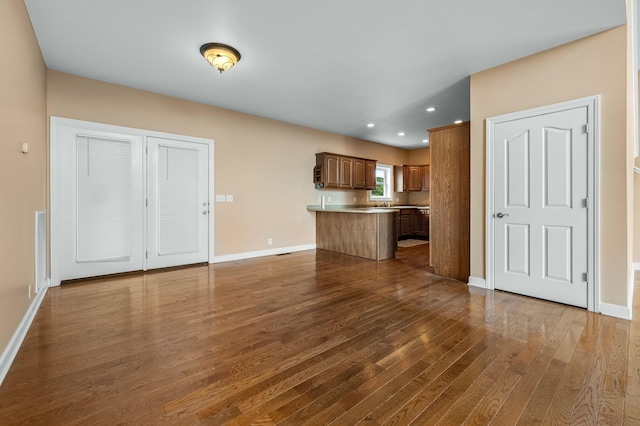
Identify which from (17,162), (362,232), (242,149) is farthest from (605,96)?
(17,162)

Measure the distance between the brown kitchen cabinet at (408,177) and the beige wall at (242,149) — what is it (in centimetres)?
209

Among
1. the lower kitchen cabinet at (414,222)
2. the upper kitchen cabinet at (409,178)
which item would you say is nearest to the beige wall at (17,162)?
the lower kitchen cabinet at (414,222)

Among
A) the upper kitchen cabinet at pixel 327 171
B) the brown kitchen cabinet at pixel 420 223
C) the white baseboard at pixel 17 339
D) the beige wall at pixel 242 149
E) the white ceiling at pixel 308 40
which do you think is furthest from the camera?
the brown kitchen cabinet at pixel 420 223

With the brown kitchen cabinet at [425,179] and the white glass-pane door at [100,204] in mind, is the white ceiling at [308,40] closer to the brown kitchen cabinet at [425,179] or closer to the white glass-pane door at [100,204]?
the white glass-pane door at [100,204]

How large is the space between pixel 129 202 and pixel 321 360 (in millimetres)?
3819

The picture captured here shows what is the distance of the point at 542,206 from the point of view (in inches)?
121

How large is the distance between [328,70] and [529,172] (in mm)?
2651

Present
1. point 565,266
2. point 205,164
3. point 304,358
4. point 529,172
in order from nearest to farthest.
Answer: point 304,358 → point 565,266 → point 529,172 → point 205,164

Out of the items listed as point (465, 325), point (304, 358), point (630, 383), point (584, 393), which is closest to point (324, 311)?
point (304, 358)

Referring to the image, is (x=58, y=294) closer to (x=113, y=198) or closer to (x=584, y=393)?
(x=113, y=198)

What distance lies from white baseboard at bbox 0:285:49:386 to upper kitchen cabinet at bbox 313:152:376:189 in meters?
4.86

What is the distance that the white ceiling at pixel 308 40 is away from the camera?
2451 millimetres

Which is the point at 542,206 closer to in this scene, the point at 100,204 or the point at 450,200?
the point at 450,200

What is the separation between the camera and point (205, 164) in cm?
492
